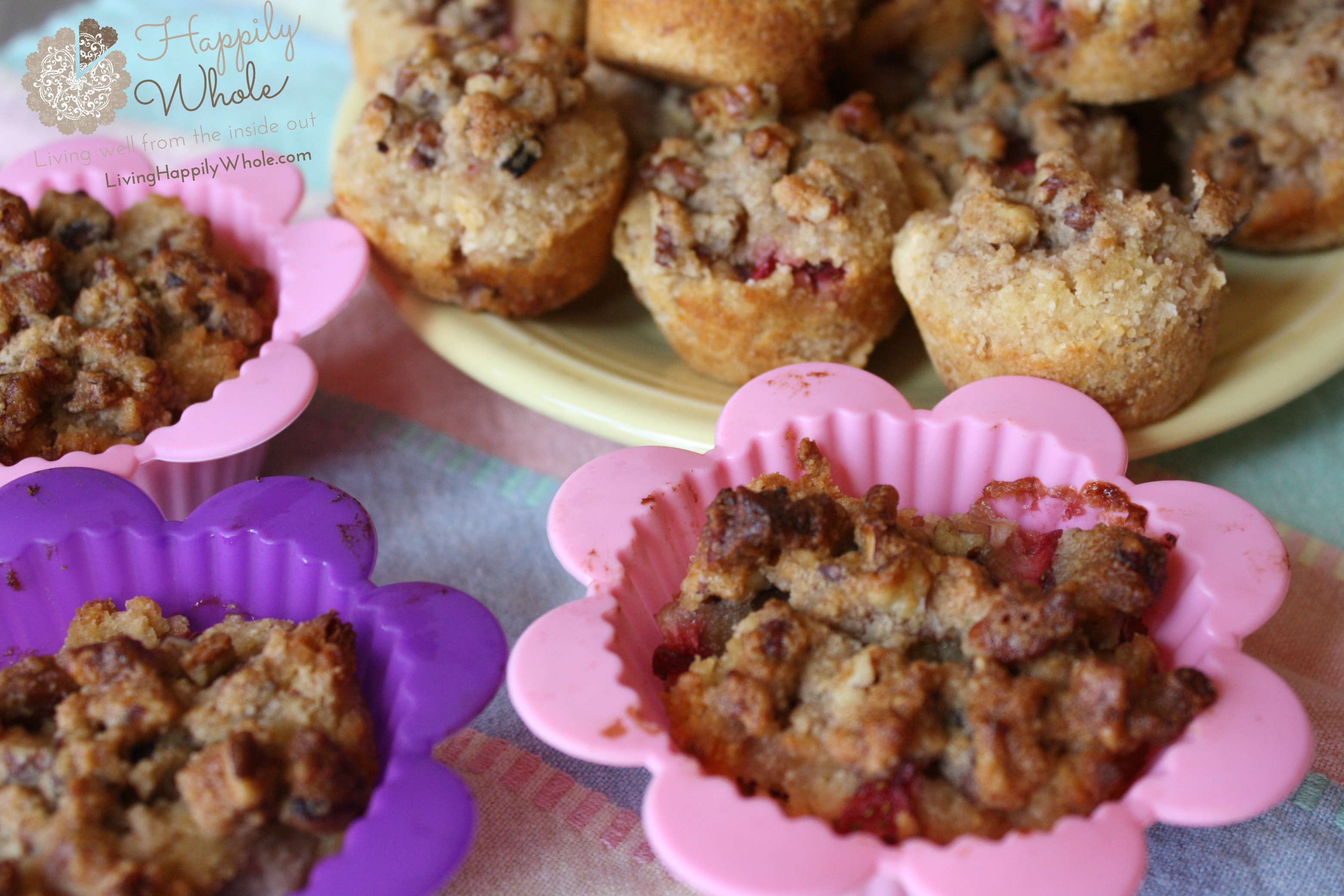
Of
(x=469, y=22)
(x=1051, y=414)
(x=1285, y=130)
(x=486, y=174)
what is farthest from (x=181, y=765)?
(x=1285, y=130)

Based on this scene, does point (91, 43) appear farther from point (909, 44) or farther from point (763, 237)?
point (909, 44)

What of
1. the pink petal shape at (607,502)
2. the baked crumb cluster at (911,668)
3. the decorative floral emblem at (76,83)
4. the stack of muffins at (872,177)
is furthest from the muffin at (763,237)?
the decorative floral emblem at (76,83)

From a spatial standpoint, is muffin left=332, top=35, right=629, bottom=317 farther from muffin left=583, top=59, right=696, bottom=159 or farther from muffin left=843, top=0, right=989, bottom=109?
muffin left=843, top=0, right=989, bottom=109

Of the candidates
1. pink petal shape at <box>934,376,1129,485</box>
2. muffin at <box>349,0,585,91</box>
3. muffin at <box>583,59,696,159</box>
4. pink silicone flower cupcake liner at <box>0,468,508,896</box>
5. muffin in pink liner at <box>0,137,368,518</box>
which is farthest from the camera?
muffin at <box>349,0,585,91</box>

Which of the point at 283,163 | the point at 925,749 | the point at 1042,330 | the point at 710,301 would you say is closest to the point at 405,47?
the point at 283,163

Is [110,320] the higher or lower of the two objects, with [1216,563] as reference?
lower

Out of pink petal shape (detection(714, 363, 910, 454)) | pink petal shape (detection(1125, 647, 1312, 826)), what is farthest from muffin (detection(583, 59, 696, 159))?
pink petal shape (detection(1125, 647, 1312, 826))

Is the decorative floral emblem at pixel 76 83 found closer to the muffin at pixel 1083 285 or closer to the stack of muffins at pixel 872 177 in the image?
the stack of muffins at pixel 872 177
